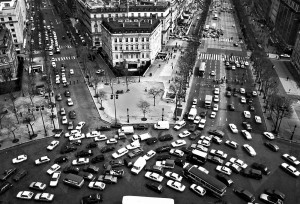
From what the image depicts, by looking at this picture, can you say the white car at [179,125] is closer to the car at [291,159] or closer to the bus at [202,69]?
the car at [291,159]

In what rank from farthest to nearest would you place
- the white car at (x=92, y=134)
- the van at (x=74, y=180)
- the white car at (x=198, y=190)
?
the white car at (x=92, y=134) → the van at (x=74, y=180) → the white car at (x=198, y=190)

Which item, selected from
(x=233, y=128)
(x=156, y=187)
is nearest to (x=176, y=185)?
(x=156, y=187)

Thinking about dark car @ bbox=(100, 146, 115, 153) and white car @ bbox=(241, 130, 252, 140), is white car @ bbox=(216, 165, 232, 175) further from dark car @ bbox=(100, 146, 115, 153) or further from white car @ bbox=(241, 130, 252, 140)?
dark car @ bbox=(100, 146, 115, 153)

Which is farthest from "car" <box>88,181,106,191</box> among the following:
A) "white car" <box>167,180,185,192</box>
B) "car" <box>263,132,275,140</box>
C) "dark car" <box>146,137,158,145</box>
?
"car" <box>263,132,275,140</box>

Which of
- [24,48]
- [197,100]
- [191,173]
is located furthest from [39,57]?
[191,173]

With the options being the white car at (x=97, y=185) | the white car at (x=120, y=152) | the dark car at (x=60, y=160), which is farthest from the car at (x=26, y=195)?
the white car at (x=120, y=152)

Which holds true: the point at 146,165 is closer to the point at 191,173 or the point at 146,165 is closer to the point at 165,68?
the point at 191,173
